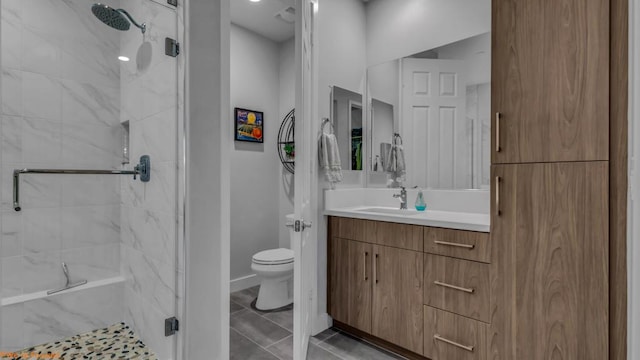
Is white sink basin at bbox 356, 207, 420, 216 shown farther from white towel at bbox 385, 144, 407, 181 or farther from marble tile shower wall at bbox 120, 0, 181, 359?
marble tile shower wall at bbox 120, 0, 181, 359

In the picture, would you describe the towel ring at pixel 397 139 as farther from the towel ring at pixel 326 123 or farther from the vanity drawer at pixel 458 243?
the vanity drawer at pixel 458 243

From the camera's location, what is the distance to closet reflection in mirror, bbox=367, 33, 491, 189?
2.08m

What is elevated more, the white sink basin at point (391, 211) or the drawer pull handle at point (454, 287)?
the white sink basin at point (391, 211)

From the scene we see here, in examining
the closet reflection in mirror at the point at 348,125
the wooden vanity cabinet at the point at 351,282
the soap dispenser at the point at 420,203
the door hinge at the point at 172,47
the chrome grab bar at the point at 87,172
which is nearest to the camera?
the door hinge at the point at 172,47

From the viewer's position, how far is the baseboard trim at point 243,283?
2.99 m

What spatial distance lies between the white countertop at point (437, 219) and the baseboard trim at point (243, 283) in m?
1.38

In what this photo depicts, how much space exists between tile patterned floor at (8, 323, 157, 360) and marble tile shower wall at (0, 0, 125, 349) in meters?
0.06

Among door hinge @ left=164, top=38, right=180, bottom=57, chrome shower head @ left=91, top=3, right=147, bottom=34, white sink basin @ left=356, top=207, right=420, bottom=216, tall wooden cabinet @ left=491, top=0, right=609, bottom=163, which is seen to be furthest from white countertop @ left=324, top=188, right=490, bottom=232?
chrome shower head @ left=91, top=3, right=147, bottom=34

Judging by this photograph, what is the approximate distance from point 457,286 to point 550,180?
2.19 feet

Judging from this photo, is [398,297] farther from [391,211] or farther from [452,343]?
[391,211]

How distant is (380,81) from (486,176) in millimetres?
1141

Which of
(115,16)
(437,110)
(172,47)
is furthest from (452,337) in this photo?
(115,16)

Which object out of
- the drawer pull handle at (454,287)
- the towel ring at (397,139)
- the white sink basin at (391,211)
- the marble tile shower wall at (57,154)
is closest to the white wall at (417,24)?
the towel ring at (397,139)

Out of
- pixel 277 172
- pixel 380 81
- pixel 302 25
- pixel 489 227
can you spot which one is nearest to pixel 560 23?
pixel 489 227
